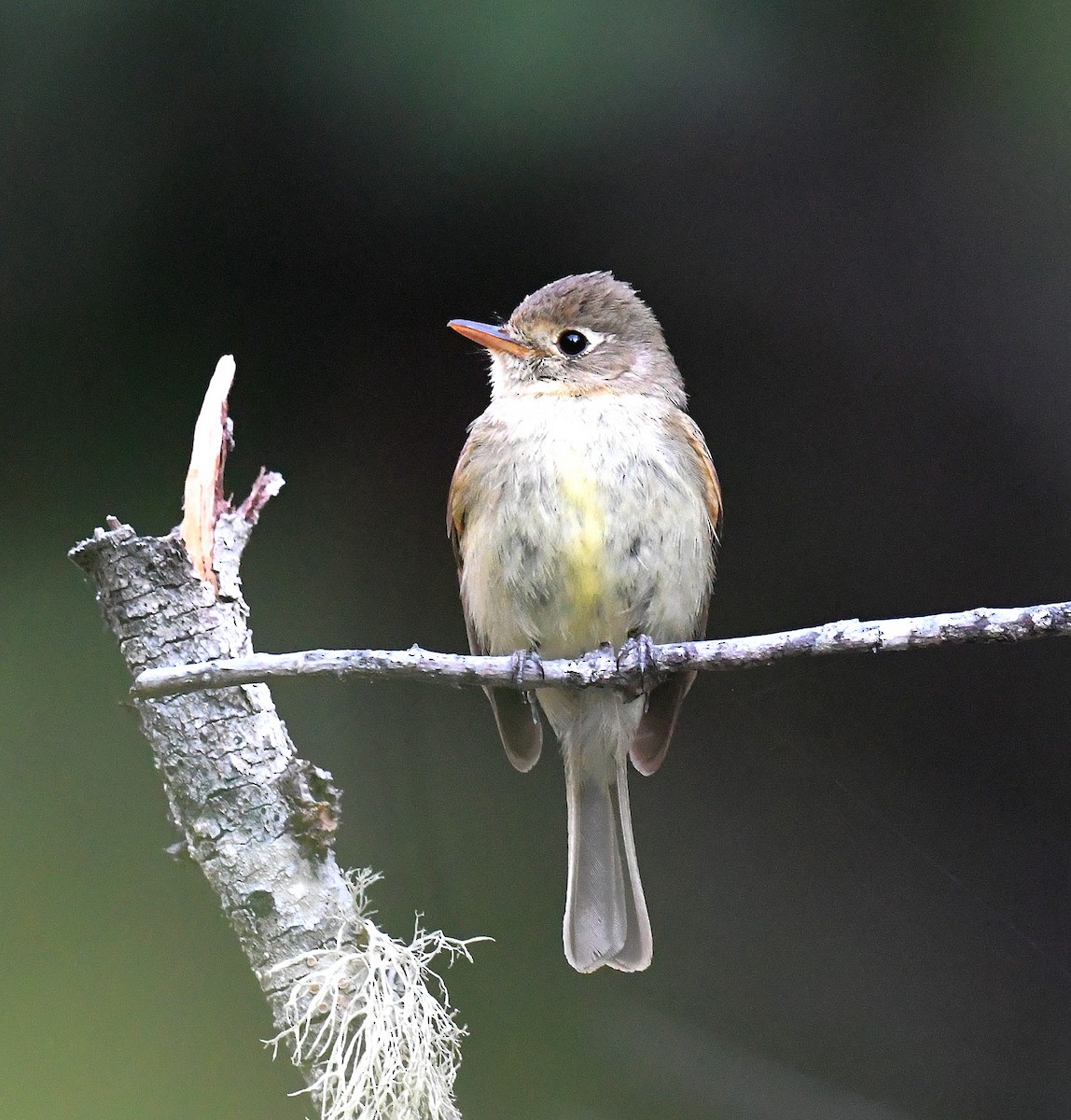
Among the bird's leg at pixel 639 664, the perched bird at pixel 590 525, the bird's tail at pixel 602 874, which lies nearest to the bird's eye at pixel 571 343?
the perched bird at pixel 590 525

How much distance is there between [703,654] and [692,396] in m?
0.50

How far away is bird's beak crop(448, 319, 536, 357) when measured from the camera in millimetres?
1482

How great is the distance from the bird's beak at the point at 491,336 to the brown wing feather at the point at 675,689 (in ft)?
0.78

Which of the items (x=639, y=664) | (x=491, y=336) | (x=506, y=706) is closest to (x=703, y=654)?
(x=639, y=664)

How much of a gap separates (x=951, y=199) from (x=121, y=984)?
4.56ft

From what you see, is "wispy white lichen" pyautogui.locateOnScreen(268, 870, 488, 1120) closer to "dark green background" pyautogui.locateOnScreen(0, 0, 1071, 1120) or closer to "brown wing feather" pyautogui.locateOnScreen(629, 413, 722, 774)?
"dark green background" pyautogui.locateOnScreen(0, 0, 1071, 1120)

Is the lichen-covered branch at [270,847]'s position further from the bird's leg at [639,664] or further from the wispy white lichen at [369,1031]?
the bird's leg at [639,664]

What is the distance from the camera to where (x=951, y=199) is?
4.78 feet

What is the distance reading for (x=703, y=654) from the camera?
1.25 meters

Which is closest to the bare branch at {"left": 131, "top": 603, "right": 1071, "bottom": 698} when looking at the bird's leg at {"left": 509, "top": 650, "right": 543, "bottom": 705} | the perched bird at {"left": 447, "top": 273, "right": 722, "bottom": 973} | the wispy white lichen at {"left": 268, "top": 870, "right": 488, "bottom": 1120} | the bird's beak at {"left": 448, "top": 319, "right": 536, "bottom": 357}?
the bird's leg at {"left": 509, "top": 650, "right": 543, "bottom": 705}

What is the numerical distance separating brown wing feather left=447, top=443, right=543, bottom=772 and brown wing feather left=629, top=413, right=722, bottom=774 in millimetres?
158

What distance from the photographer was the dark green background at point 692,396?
4.37 ft

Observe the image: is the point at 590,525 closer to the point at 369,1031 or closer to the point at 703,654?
the point at 703,654

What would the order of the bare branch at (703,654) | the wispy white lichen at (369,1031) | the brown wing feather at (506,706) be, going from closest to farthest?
the bare branch at (703,654) < the wispy white lichen at (369,1031) < the brown wing feather at (506,706)
